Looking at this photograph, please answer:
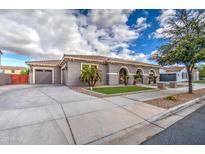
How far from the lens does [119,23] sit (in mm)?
9242

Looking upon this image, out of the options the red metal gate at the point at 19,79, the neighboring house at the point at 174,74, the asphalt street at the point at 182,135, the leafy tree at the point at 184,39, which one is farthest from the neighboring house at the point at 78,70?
the neighboring house at the point at 174,74

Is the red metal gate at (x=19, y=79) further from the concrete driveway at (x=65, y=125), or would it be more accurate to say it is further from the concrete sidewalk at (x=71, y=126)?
the concrete sidewalk at (x=71, y=126)

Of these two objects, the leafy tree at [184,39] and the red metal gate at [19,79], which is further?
the red metal gate at [19,79]

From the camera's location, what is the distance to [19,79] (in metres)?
18.8

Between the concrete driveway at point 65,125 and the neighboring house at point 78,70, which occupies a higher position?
the neighboring house at point 78,70

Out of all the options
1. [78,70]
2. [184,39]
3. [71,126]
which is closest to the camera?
[71,126]

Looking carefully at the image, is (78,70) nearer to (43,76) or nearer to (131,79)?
(43,76)

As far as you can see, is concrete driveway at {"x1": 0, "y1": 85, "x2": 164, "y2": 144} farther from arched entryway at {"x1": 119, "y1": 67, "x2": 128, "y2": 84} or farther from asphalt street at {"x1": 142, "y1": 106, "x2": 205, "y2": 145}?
arched entryway at {"x1": 119, "y1": 67, "x2": 128, "y2": 84}

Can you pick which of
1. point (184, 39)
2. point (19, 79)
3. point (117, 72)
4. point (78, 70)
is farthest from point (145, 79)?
point (19, 79)

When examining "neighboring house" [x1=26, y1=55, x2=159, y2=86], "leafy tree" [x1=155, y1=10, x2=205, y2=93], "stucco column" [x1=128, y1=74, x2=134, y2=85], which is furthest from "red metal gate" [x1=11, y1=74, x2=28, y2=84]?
"leafy tree" [x1=155, y1=10, x2=205, y2=93]

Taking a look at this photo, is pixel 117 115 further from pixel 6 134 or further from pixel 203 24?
pixel 203 24

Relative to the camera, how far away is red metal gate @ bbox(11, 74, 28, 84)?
728 inches

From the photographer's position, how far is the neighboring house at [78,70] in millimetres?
14527

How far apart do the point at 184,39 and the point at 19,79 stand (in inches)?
872
